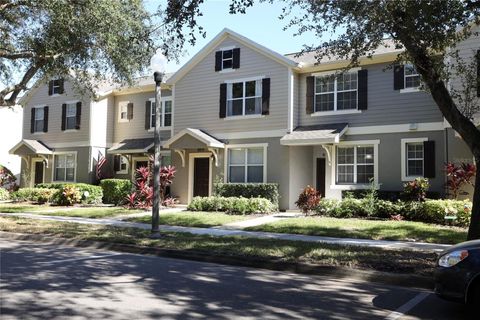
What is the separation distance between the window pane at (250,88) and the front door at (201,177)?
12.3ft

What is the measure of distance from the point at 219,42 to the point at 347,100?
6731 millimetres

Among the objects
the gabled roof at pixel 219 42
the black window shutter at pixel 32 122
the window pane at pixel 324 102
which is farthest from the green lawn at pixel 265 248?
the black window shutter at pixel 32 122

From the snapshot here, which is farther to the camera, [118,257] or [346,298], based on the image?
[118,257]

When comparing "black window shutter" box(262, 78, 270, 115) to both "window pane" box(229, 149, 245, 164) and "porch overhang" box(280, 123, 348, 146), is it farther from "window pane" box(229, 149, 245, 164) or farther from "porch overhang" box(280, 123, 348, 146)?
"window pane" box(229, 149, 245, 164)

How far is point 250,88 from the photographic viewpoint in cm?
2200

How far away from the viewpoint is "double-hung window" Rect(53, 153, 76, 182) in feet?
93.5

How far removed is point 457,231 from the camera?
13.6m

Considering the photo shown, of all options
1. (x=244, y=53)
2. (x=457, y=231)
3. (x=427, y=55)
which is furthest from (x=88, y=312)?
(x=244, y=53)

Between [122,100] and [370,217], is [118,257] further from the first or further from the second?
[122,100]

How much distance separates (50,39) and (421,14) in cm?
1185

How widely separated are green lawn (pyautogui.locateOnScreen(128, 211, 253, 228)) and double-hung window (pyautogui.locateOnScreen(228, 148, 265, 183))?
120 inches

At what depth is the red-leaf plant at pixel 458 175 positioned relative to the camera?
16.4 meters

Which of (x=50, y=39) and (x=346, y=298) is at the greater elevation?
(x=50, y=39)

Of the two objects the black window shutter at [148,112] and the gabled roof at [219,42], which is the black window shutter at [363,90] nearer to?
the gabled roof at [219,42]
